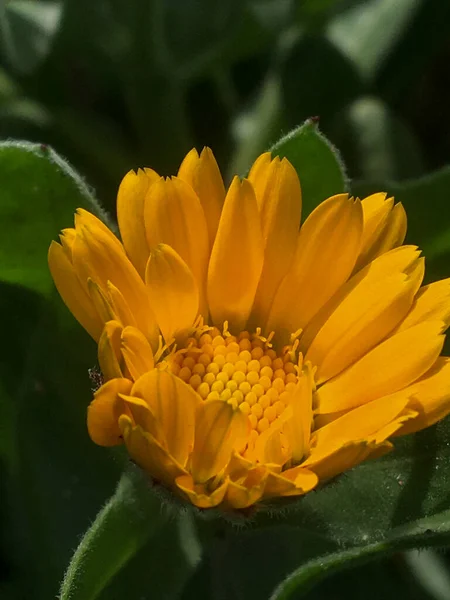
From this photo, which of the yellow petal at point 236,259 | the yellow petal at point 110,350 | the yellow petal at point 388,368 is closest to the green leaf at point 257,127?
the yellow petal at point 236,259

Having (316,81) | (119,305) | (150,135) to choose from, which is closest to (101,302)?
(119,305)

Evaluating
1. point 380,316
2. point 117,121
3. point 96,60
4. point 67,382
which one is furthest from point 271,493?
point 117,121

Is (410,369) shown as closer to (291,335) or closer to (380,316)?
(380,316)

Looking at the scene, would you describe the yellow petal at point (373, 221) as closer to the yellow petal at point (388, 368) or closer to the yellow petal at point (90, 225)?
the yellow petal at point (388, 368)

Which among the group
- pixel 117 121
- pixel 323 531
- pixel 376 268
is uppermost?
pixel 117 121

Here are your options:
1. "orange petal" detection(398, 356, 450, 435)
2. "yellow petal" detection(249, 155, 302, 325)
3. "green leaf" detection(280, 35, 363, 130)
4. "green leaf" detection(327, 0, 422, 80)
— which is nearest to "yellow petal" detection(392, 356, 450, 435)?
"orange petal" detection(398, 356, 450, 435)

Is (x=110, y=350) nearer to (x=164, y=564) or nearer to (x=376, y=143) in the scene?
(x=164, y=564)
